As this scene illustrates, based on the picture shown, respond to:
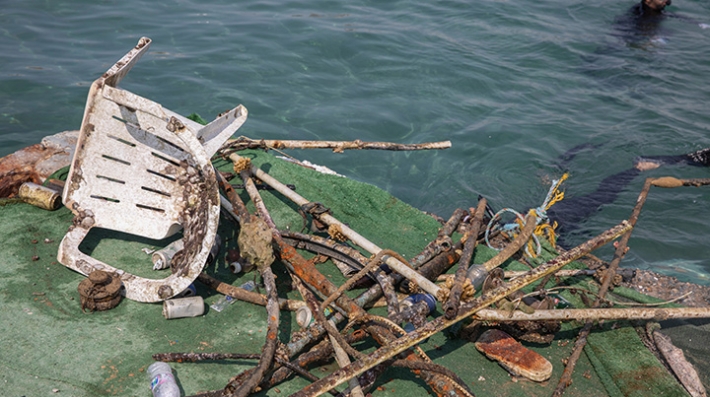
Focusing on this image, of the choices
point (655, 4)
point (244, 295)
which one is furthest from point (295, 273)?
point (655, 4)

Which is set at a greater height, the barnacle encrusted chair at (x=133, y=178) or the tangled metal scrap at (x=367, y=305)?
the barnacle encrusted chair at (x=133, y=178)

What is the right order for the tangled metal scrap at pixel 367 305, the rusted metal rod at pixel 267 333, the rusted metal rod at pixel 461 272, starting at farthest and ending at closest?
1. the rusted metal rod at pixel 461 272
2. the tangled metal scrap at pixel 367 305
3. the rusted metal rod at pixel 267 333

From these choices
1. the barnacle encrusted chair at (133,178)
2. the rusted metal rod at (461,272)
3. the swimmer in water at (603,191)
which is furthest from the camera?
the swimmer in water at (603,191)

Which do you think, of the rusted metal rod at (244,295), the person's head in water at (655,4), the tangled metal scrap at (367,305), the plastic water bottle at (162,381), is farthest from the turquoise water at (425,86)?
the plastic water bottle at (162,381)

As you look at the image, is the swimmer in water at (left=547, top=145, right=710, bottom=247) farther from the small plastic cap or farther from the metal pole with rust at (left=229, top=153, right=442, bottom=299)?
the small plastic cap

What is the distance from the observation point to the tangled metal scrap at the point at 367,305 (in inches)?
123

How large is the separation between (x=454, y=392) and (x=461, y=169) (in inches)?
237

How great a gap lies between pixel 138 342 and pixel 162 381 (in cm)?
51

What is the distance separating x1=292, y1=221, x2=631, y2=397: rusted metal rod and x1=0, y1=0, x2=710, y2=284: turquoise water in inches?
129

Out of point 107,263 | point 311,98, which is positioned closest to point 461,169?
point 311,98

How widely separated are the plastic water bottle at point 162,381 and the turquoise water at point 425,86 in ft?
16.8

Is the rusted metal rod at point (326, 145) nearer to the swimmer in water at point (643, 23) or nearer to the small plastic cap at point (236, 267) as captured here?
the small plastic cap at point (236, 267)

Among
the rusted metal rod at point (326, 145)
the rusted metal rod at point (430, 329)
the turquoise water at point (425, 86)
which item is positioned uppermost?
the rusted metal rod at point (326, 145)

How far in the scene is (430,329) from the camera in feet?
10.3
